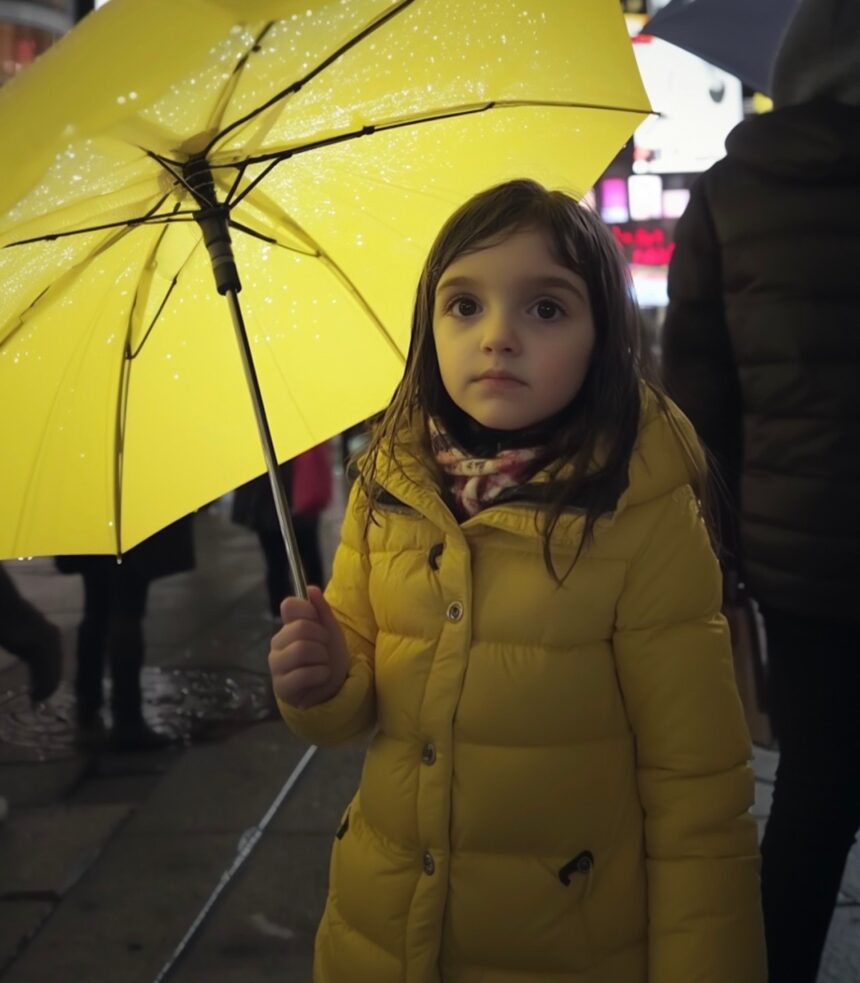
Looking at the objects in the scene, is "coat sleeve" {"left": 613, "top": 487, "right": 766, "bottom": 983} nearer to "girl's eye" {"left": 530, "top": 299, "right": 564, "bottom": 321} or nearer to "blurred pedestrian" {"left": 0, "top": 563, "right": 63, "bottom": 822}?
"girl's eye" {"left": 530, "top": 299, "right": 564, "bottom": 321}

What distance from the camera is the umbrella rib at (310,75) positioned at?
1.84 metres

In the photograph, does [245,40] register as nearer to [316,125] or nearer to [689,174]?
[316,125]

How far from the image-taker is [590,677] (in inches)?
69.0

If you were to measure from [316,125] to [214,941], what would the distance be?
7.95 feet

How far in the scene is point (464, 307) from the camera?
184cm

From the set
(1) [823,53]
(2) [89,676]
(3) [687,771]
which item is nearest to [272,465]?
(3) [687,771]

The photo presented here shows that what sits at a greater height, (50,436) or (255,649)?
(50,436)

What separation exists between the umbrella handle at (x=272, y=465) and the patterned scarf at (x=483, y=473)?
271 millimetres

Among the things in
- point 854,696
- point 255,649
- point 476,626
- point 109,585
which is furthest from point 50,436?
point 255,649

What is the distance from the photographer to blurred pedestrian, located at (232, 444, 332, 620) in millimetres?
6320

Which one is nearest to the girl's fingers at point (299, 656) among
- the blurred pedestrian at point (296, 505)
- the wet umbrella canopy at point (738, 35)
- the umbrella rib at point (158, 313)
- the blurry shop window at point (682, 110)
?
the umbrella rib at point (158, 313)

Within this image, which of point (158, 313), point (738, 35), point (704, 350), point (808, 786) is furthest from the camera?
point (738, 35)

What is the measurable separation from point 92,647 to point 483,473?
3.89m

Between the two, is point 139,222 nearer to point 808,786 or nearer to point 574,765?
point 574,765
